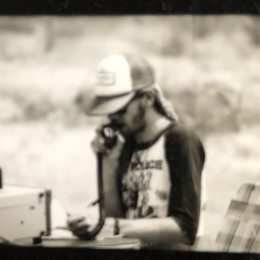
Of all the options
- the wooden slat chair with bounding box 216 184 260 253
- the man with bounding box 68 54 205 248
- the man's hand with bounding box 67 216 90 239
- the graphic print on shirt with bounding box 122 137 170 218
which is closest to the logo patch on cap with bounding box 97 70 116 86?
the man with bounding box 68 54 205 248

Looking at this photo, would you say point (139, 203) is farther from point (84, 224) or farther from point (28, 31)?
point (28, 31)

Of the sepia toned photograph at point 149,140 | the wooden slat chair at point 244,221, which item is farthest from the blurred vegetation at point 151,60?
the wooden slat chair at point 244,221

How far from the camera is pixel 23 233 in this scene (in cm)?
297

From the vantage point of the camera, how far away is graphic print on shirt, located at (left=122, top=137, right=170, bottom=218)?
294cm

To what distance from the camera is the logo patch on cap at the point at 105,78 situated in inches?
117

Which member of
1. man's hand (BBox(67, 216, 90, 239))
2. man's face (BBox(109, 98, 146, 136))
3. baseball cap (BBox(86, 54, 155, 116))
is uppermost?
baseball cap (BBox(86, 54, 155, 116))

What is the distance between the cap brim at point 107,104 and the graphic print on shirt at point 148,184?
7.5 inches

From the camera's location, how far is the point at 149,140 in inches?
116

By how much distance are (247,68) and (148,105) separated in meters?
0.40

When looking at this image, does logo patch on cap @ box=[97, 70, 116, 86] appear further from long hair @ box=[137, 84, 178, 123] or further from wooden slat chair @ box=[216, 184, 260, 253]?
wooden slat chair @ box=[216, 184, 260, 253]

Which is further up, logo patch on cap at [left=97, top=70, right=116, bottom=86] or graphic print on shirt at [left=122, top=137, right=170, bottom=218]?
logo patch on cap at [left=97, top=70, right=116, bottom=86]

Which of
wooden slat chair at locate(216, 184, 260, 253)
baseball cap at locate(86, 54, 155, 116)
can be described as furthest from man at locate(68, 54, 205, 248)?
wooden slat chair at locate(216, 184, 260, 253)

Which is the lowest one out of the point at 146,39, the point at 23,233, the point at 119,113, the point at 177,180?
the point at 23,233

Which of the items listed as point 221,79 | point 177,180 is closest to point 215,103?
point 221,79
